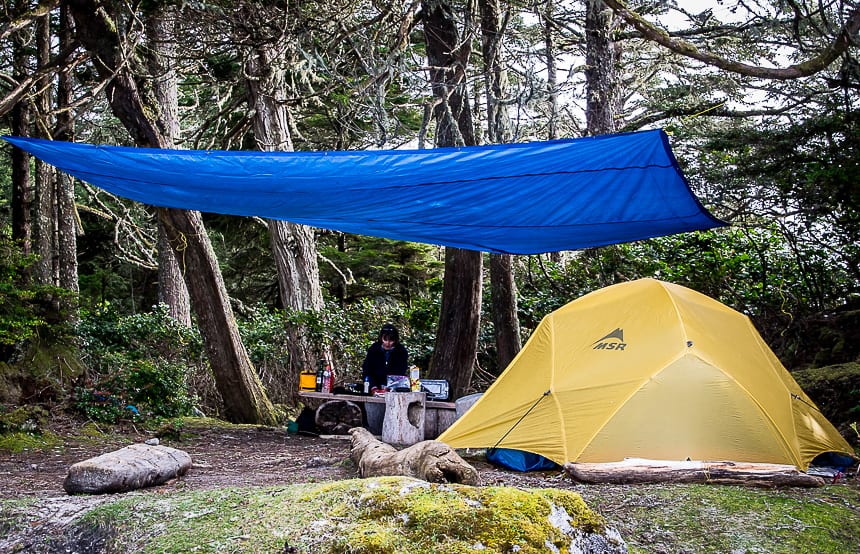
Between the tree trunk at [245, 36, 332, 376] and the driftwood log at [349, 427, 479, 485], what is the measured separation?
3676 millimetres

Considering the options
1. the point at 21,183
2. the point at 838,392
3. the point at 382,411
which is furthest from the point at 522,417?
the point at 21,183

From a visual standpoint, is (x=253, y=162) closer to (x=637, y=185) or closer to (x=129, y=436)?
(x=637, y=185)

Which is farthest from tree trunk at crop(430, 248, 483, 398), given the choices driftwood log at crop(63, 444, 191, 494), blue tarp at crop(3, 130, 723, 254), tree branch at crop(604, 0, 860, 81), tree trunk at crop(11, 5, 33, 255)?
tree trunk at crop(11, 5, 33, 255)

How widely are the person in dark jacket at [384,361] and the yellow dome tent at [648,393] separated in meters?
1.39

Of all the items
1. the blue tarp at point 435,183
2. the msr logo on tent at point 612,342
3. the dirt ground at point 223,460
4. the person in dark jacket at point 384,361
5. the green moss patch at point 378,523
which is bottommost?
the dirt ground at point 223,460

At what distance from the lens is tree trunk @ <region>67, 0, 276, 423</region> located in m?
5.69

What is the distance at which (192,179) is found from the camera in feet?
14.0

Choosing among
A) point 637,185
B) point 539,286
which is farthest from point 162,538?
point 539,286

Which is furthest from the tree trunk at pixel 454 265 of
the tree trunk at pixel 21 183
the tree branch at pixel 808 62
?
the tree trunk at pixel 21 183

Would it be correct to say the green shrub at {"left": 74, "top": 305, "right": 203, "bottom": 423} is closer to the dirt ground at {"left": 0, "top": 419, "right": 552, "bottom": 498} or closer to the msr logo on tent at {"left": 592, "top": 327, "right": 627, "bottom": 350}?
the dirt ground at {"left": 0, "top": 419, "right": 552, "bottom": 498}

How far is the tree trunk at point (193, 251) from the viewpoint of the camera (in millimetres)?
5691

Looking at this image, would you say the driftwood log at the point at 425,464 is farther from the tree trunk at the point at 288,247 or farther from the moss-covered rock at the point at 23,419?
the tree trunk at the point at 288,247

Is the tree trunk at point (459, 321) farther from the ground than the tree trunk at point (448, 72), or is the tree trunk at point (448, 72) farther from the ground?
the tree trunk at point (448, 72)

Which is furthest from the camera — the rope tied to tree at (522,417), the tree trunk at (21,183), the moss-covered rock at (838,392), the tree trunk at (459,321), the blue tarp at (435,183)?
the tree trunk at (21,183)
